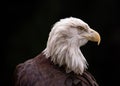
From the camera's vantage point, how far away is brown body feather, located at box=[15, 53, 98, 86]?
28.5ft

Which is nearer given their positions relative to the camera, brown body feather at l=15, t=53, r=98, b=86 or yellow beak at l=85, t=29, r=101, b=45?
brown body feather at l=15, t=53, r=98, b=86

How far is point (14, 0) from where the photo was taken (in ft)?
50.0

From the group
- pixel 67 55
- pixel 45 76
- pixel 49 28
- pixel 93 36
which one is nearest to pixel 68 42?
pixel 67 55

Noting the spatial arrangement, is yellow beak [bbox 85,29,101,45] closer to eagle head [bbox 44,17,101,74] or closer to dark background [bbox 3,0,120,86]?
eagle head [bbox 44,17,101,74]

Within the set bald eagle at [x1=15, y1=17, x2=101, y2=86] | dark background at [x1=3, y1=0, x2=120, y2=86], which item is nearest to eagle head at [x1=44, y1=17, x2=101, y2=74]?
bald eagle at [x1=15, y1=17, x2=101, y2=86]

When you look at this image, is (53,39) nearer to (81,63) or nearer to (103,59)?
(81,63)

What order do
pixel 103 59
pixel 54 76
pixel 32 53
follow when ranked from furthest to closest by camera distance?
1. pixel 103 59
2. pixel 32 53
3. pixel 54 76

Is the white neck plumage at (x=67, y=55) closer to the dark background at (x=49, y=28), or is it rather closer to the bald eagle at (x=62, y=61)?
the bald eagle at (x=62, y=61)

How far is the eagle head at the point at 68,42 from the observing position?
873 centimetres

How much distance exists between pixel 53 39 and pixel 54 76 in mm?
471

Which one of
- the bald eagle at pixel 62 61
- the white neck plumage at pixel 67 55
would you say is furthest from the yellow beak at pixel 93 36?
the white neck plumage at pixel 67 55

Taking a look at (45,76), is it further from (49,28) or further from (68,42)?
(49,28)

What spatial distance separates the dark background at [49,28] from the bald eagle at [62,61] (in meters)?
5.73

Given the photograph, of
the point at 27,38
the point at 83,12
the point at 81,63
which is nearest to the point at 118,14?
the point at 83,12
